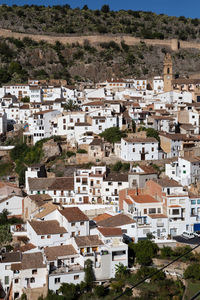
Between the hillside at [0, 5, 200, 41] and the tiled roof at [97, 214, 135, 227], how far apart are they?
52.9 m

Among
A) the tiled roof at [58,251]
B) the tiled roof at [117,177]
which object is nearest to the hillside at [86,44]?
the tiled roof at [117,177]

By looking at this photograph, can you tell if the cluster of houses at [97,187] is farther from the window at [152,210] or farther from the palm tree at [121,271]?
the palm tree at [121,271]

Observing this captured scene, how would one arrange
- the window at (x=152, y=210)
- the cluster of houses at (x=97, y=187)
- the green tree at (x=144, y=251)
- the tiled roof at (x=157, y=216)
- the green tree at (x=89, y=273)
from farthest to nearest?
the window at (x=152, y=210) → the tiled roof at (x=157, y=216) → the green tree at (x=144, y=251) → the cluster of houses at (x=97, y=187) → the green tree at (x=89, y=273)

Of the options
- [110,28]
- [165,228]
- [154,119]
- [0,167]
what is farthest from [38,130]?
[110,28]

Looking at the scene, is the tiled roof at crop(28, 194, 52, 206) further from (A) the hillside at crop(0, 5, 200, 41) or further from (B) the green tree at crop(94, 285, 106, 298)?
(A) the hillside at crop(0, 5, 200, 41)

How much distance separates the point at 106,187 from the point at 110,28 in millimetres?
54298

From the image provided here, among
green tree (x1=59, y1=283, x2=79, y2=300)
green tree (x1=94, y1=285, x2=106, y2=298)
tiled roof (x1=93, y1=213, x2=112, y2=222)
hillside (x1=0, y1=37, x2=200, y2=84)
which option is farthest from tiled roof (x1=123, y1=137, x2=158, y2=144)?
hillside (x1=0, y1=37, x2=200, y2=84)

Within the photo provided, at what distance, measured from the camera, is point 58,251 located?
24094 mm

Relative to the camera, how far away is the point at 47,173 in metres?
36.3

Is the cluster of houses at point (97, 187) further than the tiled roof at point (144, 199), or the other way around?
the tiled roof at point (144, 199)

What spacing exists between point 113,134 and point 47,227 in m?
13.1

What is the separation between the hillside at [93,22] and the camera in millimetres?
78000

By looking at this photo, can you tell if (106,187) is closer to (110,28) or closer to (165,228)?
(165,228)

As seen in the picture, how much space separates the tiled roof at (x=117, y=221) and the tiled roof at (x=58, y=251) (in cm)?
293
